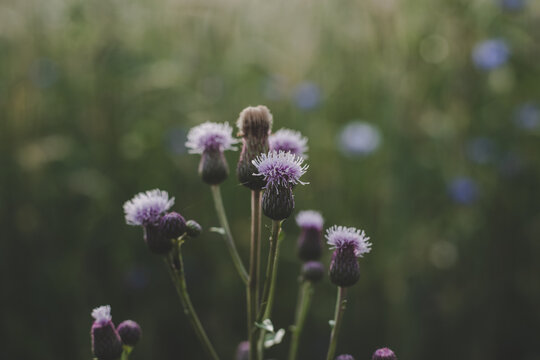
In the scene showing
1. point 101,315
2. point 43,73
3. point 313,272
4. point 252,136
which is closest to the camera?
point 101,315

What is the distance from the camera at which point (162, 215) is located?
1.44 meters

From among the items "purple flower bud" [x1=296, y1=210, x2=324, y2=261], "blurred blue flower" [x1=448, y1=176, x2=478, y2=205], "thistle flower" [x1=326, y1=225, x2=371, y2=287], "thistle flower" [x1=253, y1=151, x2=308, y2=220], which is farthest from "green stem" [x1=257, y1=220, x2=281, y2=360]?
"blurred blue flower" [x1=448, y1=176, x2=478, y2=205]

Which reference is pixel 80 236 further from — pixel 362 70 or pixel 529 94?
pixel 529 94

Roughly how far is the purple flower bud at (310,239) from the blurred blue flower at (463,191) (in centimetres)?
208

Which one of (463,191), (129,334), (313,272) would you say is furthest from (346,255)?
(463,191)

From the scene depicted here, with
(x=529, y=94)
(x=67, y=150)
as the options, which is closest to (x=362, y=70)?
(x=529, y=94)

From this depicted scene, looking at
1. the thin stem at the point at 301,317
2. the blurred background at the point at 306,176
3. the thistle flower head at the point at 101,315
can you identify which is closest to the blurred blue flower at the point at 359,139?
the blurred background at the point at 306,176

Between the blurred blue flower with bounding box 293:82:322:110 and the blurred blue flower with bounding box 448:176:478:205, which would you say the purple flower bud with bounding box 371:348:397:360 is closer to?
the blurred blue flower with bounding box 448:176:478:205

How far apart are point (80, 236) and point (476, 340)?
2.38 metres

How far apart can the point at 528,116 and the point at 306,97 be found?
5.28 feet

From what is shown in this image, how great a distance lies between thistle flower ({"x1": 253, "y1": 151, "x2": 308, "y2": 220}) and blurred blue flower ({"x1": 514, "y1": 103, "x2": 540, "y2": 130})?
3.16 m

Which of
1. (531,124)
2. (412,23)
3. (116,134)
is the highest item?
(412,23)

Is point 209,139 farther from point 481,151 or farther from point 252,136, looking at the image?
point 481,151

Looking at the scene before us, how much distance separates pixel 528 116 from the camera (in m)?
3.92
